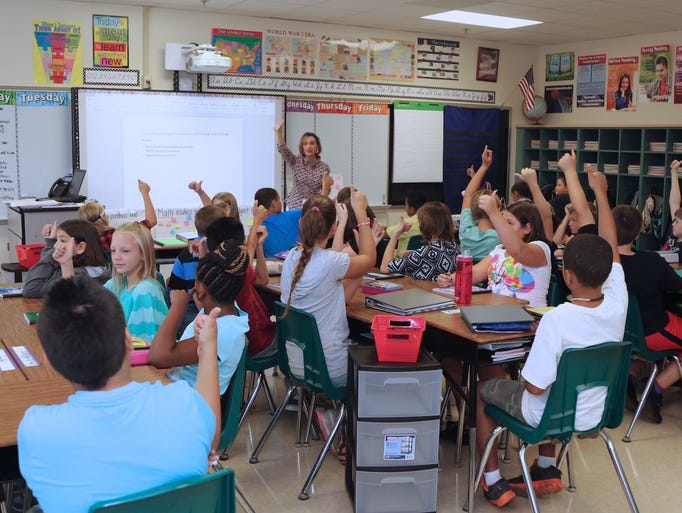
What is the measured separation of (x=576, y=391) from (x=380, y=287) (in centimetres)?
140

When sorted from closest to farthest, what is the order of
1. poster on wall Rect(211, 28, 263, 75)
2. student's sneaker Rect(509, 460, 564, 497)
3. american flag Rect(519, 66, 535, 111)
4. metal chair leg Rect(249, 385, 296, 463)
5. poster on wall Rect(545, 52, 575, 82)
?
1. student's sneaker Rect(509, 460, 564, 497)
2. metal chair leg Rect(249, 385, 296, 463)
3. poster on wall Rect(211, 28, 263, 75)
4. american flag Rect(519, 66, 535, 111)
5. poster on wall Rect(545, 52, 575, 82)

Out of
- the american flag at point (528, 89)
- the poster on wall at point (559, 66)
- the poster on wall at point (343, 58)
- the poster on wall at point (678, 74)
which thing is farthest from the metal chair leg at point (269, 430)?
the poster on wall at point (559, 66)

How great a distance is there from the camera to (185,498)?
5.39ft

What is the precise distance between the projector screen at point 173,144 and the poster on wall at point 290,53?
0.34 metres

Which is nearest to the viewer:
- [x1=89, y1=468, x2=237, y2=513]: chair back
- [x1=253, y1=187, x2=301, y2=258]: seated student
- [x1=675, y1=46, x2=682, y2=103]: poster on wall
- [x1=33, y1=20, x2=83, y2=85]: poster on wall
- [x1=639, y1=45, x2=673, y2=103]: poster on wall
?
[x1=89, y1=468, x2=237, y2=513]: chair back

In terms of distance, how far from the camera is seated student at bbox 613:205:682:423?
13.5ft

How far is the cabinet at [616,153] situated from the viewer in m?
8.67

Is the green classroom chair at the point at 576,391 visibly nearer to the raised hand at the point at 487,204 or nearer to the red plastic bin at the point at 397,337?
the red plastic bin at the point at 397,337

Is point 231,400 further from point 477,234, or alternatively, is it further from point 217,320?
point 477,234

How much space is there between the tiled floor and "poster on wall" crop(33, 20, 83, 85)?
4309 mm

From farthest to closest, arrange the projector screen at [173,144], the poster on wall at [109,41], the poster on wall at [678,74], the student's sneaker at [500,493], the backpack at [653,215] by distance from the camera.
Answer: the poster on wall at [678,74] → the backpack at [653,215] → the projector screen at [173,144] → the poster on wall at [109,41] → the student's sneaker at [500,493]


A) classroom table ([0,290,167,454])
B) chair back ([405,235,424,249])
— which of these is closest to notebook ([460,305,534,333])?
classroom table ([0,290,167,454])

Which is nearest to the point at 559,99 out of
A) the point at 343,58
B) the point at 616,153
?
the point at 616,153

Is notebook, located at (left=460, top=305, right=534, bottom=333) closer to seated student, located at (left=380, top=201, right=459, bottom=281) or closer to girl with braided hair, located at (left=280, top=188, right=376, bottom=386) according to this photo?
girl with braided hair, located at (left=280, top=188, right=376, bottom=386)
